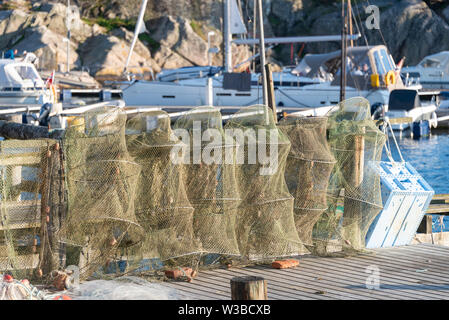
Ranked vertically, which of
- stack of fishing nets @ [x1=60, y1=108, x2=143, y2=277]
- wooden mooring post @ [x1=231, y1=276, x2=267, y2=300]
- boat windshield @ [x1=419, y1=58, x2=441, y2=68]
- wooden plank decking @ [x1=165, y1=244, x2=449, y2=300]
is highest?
boat windshield @ [x1=419, y1=58, x2=441, y2=68]

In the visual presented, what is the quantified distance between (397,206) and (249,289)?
420 centimetres

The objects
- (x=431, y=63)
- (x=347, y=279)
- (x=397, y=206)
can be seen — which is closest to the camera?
(x=347, y=279)

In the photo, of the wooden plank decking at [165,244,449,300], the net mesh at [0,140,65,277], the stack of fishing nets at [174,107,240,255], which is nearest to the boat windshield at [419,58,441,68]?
the wooden plank decking at [165,244,449,300]

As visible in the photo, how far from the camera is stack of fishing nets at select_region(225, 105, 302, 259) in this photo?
27.8 ft

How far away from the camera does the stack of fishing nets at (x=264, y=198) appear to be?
8477 mm

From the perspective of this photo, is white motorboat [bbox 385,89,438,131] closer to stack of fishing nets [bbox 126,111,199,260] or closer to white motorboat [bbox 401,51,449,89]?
white motorboat [bbox 401,51,449,89]

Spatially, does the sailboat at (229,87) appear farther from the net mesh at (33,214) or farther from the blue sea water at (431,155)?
the net mesh at (33,214)

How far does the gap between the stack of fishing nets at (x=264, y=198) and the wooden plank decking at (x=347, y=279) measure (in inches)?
10.1

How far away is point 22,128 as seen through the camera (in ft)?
59.6

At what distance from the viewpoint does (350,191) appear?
931cm

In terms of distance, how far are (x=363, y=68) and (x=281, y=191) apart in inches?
1071

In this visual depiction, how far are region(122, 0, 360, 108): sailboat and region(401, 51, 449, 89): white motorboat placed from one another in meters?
10.2

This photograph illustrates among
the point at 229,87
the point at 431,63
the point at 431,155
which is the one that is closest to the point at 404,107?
the point at 431,155

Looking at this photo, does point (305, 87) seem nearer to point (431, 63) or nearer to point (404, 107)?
point (404, 107)
